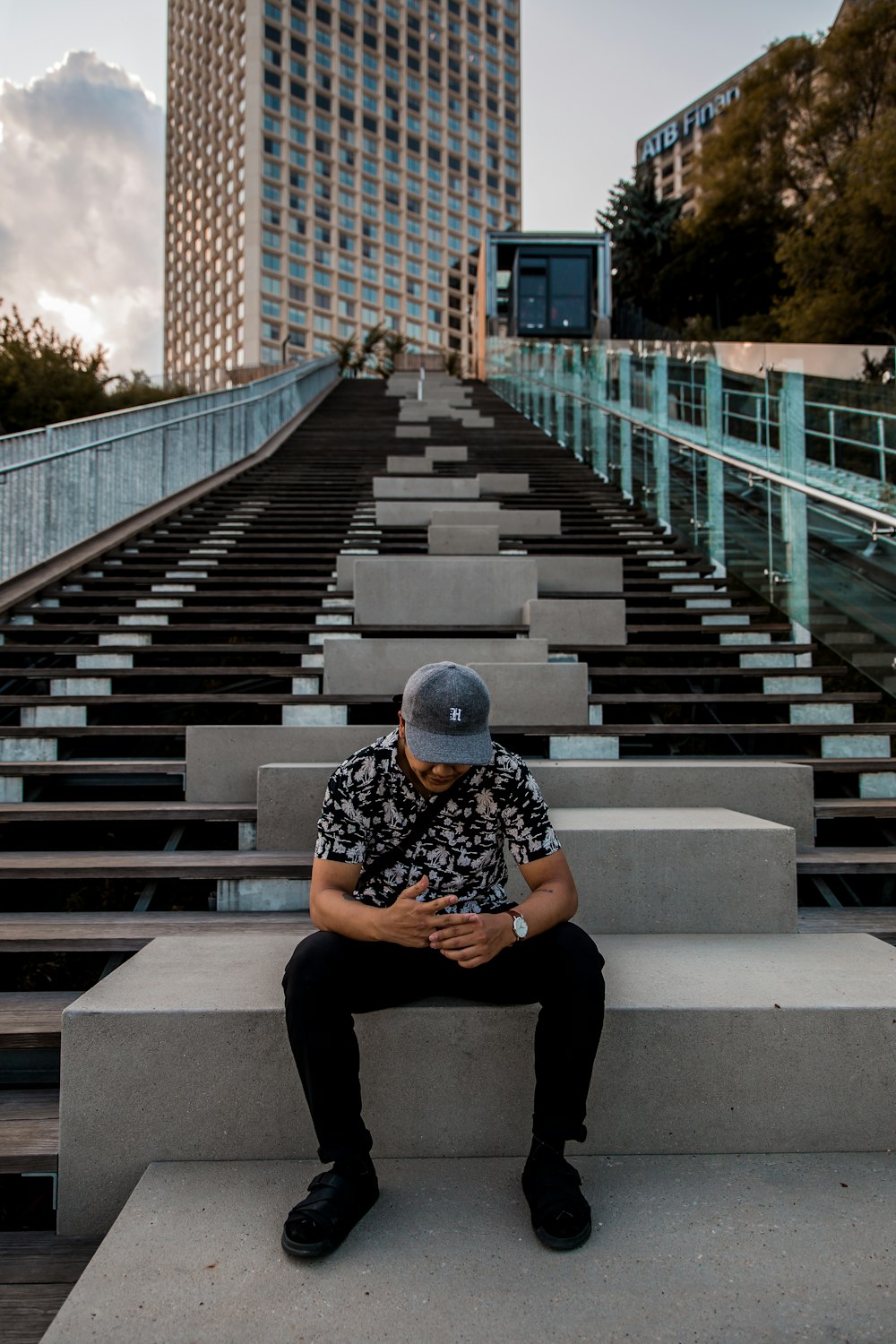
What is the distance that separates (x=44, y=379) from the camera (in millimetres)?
17188

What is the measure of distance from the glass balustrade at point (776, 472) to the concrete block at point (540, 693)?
144 centimetres

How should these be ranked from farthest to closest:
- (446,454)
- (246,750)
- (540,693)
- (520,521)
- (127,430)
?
(446,454)
(127,430)
(520,521)
(540,693)
(246,750)

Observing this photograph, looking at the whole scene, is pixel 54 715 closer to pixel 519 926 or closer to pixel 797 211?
pixel 519 926

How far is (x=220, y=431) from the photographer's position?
11.1 m

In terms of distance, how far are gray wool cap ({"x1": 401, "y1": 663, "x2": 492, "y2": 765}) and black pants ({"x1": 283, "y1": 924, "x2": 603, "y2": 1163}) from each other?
43 centimetres

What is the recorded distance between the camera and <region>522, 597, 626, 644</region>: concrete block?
5.05 m

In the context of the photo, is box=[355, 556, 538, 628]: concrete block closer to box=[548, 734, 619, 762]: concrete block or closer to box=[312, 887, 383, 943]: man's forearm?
box=[548, 734, 619, 762]: concrete block

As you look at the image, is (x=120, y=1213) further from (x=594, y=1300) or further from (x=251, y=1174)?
(x=594, y=1300)

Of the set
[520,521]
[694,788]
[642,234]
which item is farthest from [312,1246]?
[642,234]

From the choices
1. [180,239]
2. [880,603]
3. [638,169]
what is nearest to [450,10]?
[180,239]

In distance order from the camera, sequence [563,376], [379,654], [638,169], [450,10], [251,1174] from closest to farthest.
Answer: [251,1174]
[379,654]
[563,376]
[638,169]
[450,10]

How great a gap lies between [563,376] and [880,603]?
30.0ft

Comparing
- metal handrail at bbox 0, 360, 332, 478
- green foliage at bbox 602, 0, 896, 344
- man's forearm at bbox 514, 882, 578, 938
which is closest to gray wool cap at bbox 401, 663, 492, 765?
man's forearm at bbox 514, 882, 578, 938

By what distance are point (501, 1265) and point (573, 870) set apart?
1109mm
